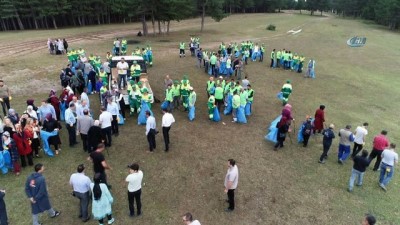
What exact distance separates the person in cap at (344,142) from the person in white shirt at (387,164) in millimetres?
1344

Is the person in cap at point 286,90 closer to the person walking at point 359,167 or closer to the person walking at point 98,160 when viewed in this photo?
the person walking at point 359,167

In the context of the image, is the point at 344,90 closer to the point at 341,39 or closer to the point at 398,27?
the point at 341,39

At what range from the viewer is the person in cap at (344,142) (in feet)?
37.5

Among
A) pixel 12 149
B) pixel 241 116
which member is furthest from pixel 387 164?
pixel 12 149

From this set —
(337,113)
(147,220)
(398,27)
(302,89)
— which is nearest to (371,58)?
(302,89)

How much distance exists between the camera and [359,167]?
32.2ft

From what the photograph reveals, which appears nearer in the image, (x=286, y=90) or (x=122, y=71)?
(x=122, y=71)

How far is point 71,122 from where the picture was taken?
460 inches

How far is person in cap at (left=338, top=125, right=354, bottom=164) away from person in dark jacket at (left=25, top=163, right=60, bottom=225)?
1046 cm

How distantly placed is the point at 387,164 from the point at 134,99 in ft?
36.6

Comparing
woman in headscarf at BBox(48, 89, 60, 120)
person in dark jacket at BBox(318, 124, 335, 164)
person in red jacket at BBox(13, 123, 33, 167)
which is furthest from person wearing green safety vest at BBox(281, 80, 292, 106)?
person in red jacket at BBox(13, 123, 33, 167)

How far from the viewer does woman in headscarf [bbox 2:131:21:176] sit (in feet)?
32.7

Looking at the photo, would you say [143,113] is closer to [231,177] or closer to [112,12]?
[231,177]

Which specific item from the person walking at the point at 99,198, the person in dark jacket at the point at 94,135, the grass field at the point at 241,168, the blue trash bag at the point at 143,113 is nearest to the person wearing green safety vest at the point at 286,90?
the grass field at the point at 241,168
